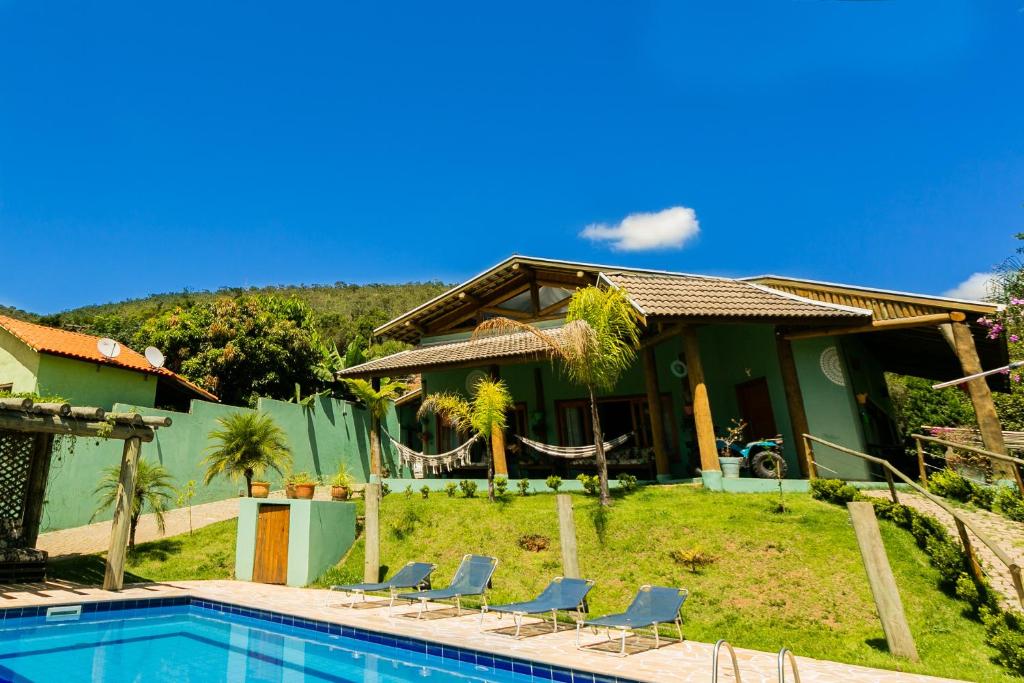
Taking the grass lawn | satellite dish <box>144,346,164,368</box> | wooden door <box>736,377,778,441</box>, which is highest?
satellite dish <box>144,346,164,368</box>

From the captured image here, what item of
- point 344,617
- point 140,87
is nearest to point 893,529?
point 344,617

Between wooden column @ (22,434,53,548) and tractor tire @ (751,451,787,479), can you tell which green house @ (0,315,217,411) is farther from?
tractor tire @ (751,451,787,479)

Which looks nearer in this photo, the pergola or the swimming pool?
the swimming pool

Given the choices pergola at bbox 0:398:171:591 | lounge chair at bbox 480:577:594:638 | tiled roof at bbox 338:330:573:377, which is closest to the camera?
lounge chair at bbox 480:577:594:638

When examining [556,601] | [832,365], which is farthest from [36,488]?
[832,365]

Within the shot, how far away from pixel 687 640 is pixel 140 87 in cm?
2005

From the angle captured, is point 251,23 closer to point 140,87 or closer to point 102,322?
point 140,87

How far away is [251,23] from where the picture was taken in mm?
15016

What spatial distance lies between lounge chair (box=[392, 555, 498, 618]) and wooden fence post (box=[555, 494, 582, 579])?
3.84 feet

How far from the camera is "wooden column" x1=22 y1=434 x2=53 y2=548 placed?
477 inches

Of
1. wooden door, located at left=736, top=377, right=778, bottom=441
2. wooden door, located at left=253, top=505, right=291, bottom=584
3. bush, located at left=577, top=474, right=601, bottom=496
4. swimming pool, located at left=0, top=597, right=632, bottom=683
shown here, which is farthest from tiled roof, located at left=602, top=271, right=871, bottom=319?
wooden door, located at left=253, top=505, right=291, bottom=584

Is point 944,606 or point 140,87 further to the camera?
point 140,87

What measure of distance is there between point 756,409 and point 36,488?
1745cm

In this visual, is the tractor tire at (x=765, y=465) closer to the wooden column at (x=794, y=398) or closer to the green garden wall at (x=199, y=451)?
the wooden column at (x=794, y=398)
